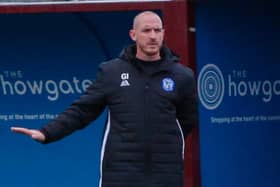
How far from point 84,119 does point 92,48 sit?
2.23 m

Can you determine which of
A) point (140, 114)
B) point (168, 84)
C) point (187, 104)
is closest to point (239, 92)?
point (187, 104)

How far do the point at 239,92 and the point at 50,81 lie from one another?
143cm

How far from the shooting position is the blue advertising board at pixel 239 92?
7.70 meters

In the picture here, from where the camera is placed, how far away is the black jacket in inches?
229

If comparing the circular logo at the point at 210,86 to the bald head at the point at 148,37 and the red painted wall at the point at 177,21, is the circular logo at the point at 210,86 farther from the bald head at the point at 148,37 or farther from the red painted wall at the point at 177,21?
the bald head at the point at 148,37

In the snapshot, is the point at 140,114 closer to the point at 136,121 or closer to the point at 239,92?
the point at 136,121

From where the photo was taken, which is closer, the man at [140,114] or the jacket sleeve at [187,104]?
the man at [140,114]

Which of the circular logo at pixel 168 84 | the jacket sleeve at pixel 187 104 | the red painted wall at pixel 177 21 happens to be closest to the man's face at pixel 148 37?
the circular logo at pixel 168 84

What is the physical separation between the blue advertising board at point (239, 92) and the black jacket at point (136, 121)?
167 cm

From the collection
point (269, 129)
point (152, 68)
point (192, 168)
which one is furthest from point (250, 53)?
point (152, 68)

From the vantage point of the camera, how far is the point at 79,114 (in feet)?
19.6

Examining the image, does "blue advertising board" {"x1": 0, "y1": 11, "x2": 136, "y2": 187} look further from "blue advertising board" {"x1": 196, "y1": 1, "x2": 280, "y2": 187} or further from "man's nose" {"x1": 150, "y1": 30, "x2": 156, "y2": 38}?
"man's nose" {"x1": 150, "y1": 30, "x2": 156, "y2": 38}

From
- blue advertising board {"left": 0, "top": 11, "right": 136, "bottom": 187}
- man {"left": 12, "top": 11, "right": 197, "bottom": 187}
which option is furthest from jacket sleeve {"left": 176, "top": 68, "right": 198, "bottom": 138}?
blue advertising board {"left": 0, "top": 11, "right": 136, "bottom": 187}

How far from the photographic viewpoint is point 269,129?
27.4 ft
